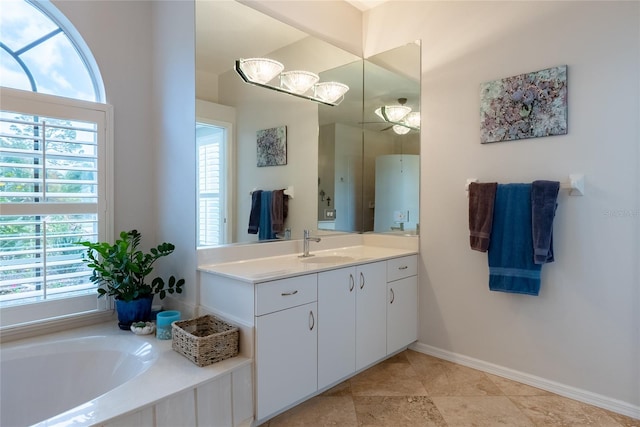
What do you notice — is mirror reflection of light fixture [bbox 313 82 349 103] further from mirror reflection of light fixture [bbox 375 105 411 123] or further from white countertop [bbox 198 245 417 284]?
white countertop [bbox 198 245 417 284]

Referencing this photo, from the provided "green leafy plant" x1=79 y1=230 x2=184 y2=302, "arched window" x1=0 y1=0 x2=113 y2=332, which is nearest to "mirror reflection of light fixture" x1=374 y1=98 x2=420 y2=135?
"green leafy plant" x1=79 y1=230 x2=184 y2=302

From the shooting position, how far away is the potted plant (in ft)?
6.94

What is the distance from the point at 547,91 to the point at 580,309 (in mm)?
1325

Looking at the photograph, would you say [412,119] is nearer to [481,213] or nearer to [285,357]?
[481,213]

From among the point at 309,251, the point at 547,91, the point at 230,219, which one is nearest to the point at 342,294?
the point at 309,251

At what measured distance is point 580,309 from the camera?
2.10 metres

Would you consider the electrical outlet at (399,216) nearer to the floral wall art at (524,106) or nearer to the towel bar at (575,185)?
Answer: the floral wall art at (524,106)

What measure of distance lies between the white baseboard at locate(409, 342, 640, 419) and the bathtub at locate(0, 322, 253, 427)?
1.56 m

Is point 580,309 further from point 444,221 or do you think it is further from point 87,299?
point 87,299

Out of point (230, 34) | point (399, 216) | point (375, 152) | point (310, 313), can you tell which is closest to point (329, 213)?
point (399, 216)

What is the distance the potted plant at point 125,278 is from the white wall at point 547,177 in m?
1.92

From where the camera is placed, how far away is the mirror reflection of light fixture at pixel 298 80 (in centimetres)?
264

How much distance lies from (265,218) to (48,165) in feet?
4.30

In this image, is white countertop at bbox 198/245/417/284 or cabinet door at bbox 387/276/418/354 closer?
white countertop at bbox 198/245/417/284
